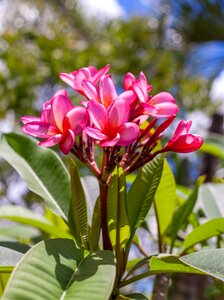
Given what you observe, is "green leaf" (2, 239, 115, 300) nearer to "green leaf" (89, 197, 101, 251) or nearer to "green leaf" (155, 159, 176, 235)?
"green leaf" (89, 197, 101, 251)

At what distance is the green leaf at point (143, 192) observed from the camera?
700 mm

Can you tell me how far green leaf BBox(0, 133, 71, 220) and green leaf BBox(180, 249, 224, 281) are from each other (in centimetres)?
25

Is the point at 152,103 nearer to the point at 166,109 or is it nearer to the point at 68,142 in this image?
the point at 166,109

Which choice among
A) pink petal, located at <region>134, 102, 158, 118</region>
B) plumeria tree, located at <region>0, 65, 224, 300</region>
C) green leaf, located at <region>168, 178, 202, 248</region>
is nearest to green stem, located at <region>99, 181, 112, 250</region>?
plumeria tree, located at <region>0, 65, 224, 300</region>

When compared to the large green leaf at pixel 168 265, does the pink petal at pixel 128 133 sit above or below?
above

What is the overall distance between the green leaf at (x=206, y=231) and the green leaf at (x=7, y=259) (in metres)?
0.30

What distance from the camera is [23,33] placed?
4.23 m

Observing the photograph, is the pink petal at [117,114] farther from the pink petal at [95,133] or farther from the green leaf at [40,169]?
the green leaf at [40,169]

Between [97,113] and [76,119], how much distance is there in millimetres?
26

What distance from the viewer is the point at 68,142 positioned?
60cm

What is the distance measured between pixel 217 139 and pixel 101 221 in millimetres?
847

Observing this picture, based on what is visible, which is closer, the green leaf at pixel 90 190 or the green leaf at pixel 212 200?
the green leaf at pixel 90 190

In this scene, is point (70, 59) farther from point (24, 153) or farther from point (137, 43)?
point (24, 153)

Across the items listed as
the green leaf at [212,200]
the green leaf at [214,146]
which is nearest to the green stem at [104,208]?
the green leaf at [212,200]
